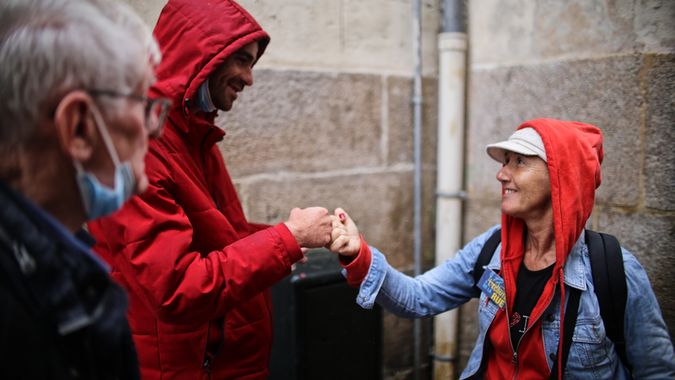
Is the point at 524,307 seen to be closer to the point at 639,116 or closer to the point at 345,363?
the point at 345,363

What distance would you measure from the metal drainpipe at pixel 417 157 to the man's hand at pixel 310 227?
1869 mm

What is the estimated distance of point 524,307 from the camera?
1986mm

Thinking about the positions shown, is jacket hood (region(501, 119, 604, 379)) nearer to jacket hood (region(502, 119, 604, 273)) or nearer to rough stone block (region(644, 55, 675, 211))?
jacket hood (region(502, 119, 604, 273))

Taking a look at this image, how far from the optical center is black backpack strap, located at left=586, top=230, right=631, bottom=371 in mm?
1868

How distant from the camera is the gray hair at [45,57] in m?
0.91

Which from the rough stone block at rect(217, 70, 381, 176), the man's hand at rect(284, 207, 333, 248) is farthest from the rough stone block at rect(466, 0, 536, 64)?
the man's hand at rect(284, 207, 333, 248)

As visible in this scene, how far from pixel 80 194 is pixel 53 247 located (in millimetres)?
126

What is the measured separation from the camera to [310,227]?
183cm

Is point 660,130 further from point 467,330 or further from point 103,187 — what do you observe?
point 103,187

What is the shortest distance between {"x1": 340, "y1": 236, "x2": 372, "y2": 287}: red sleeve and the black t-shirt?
1.97 feet

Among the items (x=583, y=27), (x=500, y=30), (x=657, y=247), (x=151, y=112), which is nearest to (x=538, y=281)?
(x=657, y=247)

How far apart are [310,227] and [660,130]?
1979 millimetres

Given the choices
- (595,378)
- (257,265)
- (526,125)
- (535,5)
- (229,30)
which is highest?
(535,5)

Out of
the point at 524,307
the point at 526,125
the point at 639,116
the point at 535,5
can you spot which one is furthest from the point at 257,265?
the point at 535,5
